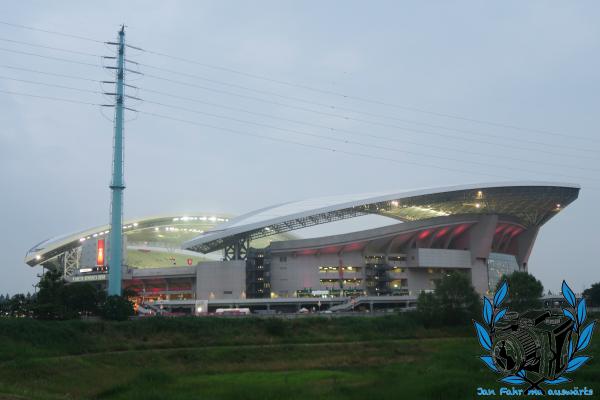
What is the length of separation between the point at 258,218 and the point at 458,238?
41577mm

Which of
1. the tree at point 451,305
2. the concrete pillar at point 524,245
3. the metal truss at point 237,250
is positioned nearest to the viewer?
the tree at point 451,305

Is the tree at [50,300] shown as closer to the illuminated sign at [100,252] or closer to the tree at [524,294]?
the illuminated sign at [100,252]

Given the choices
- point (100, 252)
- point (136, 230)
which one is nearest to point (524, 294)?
point (100, 252)

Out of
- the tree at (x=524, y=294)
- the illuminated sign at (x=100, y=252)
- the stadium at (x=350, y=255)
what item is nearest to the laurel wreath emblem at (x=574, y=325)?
the tree at (x=524, y=294)

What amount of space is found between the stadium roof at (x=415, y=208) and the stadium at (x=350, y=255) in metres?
0.20

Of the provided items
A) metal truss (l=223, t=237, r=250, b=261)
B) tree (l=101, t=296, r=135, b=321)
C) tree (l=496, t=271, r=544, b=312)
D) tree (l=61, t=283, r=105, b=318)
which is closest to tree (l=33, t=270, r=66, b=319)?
tree (l=61, t=283, r=105, b=318)

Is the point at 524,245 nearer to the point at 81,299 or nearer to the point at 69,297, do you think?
the point at 81,299

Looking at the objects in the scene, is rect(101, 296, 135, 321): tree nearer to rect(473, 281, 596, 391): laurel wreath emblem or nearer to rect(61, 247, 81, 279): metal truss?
rect(473, 281, 596, 391): laurel wreath emblem

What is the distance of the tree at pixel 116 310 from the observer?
63031 mm

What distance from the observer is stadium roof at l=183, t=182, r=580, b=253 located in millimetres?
104625

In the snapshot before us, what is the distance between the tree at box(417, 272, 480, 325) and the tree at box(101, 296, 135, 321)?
31787 mm

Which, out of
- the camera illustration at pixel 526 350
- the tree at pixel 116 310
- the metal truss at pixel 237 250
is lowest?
the camera illustration at pixel 526 350

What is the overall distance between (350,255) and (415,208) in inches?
603

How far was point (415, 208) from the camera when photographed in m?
116
